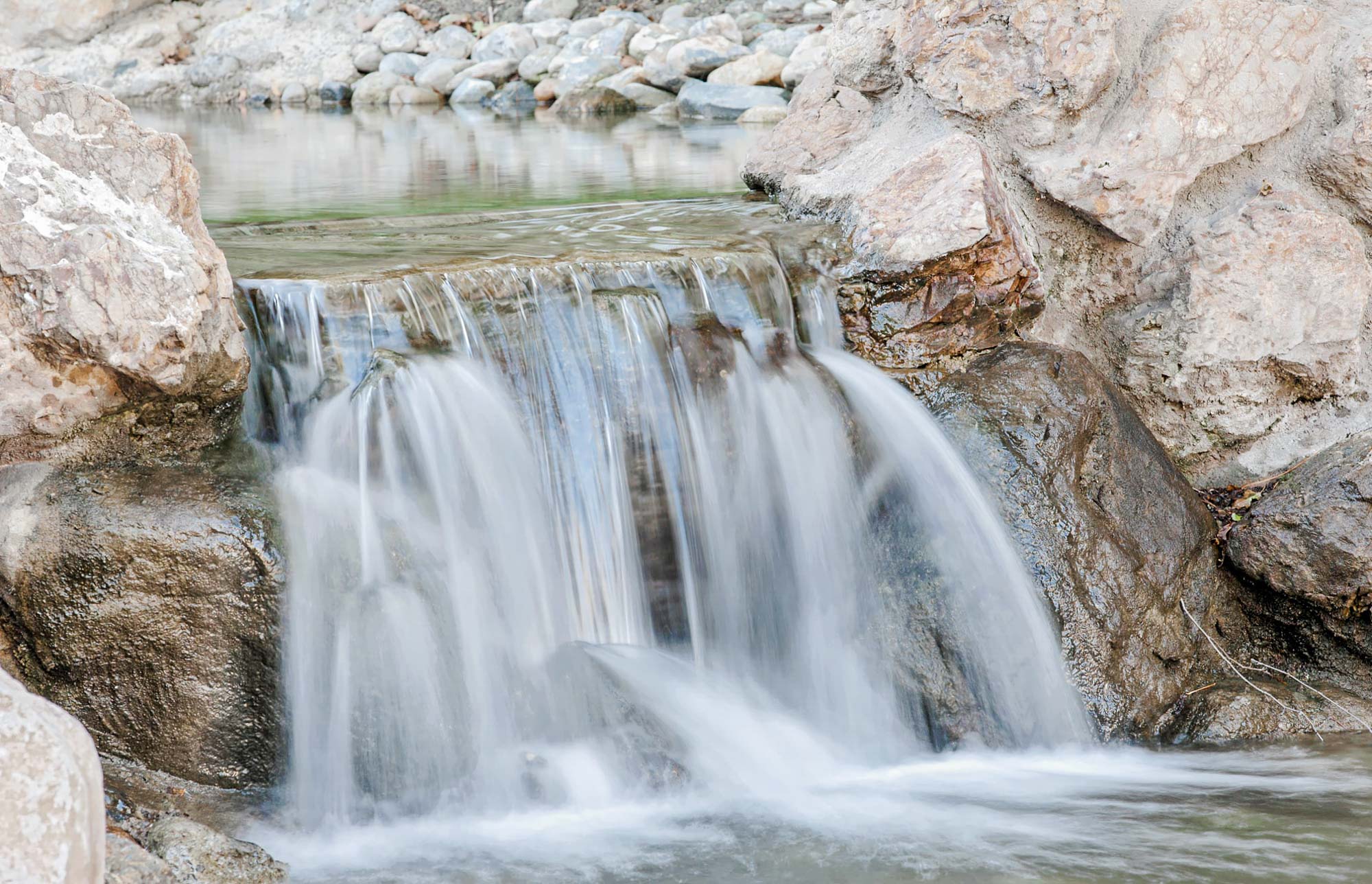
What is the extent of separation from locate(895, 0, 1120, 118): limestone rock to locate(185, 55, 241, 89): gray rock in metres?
19.3

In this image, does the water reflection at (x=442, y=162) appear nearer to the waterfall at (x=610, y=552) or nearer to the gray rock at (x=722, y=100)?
the gray rock at (x=722, y=100)

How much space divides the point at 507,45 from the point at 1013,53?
15.9 meters

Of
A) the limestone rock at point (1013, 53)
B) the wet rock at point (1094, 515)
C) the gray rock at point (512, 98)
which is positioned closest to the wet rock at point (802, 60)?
the gray rock at point (512, 98)

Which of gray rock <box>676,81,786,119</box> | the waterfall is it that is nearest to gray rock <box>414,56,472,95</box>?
gray rock <box>676,81,786,119</box>

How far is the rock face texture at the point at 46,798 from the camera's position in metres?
1.75

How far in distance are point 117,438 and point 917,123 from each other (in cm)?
296

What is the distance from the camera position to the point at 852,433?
3.77 meters

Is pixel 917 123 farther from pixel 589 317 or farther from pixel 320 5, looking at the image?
pixel 320 5

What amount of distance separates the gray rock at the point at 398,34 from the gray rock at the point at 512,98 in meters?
3.10

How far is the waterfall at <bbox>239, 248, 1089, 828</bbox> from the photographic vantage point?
3.06m

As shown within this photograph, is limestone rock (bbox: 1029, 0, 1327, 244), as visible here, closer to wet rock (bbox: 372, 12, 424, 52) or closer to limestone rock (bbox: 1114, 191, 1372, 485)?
limestone rock (bbox: 1114, 191, 1372, 485)

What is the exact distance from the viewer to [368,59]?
66.4 ft

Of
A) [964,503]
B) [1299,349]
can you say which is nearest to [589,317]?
[964,503]

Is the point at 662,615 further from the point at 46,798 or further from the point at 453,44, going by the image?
the point at 453,44
